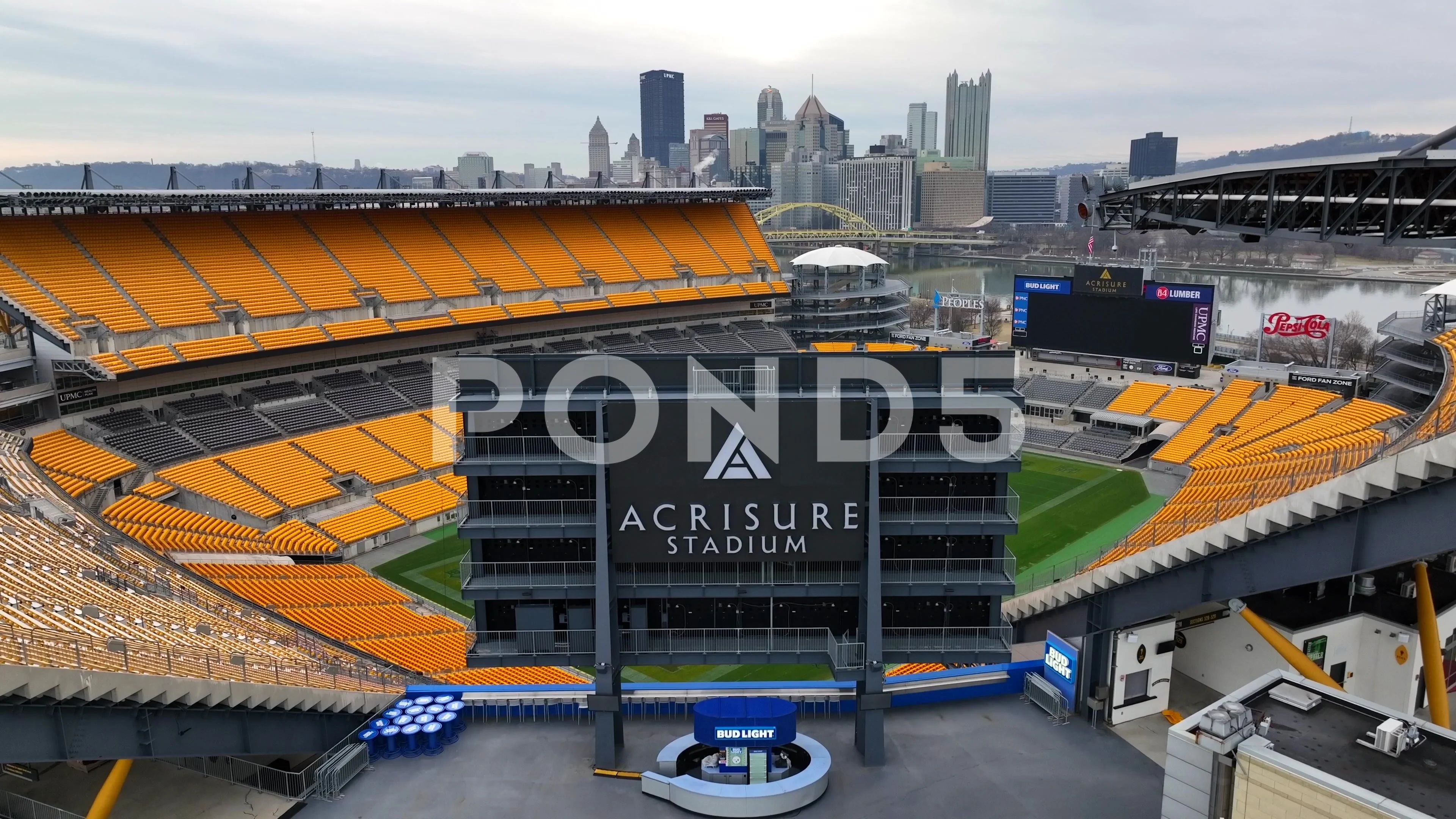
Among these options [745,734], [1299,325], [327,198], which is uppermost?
[327,198]

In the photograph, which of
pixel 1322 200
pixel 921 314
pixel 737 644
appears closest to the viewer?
pixel 737 644

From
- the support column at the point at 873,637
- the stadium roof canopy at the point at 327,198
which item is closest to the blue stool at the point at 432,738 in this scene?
the support column at the point at 873,637

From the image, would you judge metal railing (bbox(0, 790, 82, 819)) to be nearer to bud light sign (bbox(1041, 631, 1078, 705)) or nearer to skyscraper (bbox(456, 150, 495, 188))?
bud light sign (bbox(1041, 631, 1078, 705))

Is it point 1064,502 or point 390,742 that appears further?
point 1064,502

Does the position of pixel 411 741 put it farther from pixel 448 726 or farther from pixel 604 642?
pixel 604 642

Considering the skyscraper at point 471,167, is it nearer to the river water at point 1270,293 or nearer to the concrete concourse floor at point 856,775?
the river water at point 1270,293

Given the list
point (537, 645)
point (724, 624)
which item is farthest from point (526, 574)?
point (724, 624)

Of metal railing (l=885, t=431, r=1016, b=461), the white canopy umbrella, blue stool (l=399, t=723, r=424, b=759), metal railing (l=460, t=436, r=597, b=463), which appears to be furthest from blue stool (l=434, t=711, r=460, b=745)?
the white canopy umbrella
